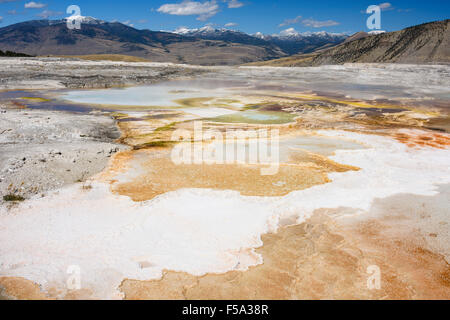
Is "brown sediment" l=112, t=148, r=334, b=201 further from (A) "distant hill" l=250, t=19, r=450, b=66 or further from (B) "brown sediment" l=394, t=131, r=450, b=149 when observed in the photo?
(A) "distant hill" l=250, t=19, r=450, b=66

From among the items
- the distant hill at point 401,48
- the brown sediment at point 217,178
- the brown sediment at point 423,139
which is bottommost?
the brown sediment at point 217,178

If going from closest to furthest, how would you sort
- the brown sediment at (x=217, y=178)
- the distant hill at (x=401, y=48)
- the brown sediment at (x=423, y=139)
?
1. the brown sediment at (x=217, y=178)
2. the brown sediment at (x=423, y=139)
3. the distant hill at (x=401, y=48)

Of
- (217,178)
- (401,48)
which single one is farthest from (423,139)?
(401,48)

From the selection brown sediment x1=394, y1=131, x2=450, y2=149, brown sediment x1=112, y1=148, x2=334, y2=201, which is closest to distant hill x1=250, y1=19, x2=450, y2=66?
brown sediment x1=394, y1=131, x2=450, y2=149

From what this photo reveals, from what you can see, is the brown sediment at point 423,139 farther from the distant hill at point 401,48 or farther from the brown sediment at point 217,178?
the distant hill at point 401,48

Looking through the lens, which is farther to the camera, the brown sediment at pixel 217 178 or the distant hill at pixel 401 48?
the distant hill at pixel 401 48

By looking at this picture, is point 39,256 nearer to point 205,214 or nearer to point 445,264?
point 205,214

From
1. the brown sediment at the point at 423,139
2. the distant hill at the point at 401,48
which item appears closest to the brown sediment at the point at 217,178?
the brown sediment at the point at 423,139

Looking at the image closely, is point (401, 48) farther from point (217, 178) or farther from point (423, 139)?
point (217, 178)
